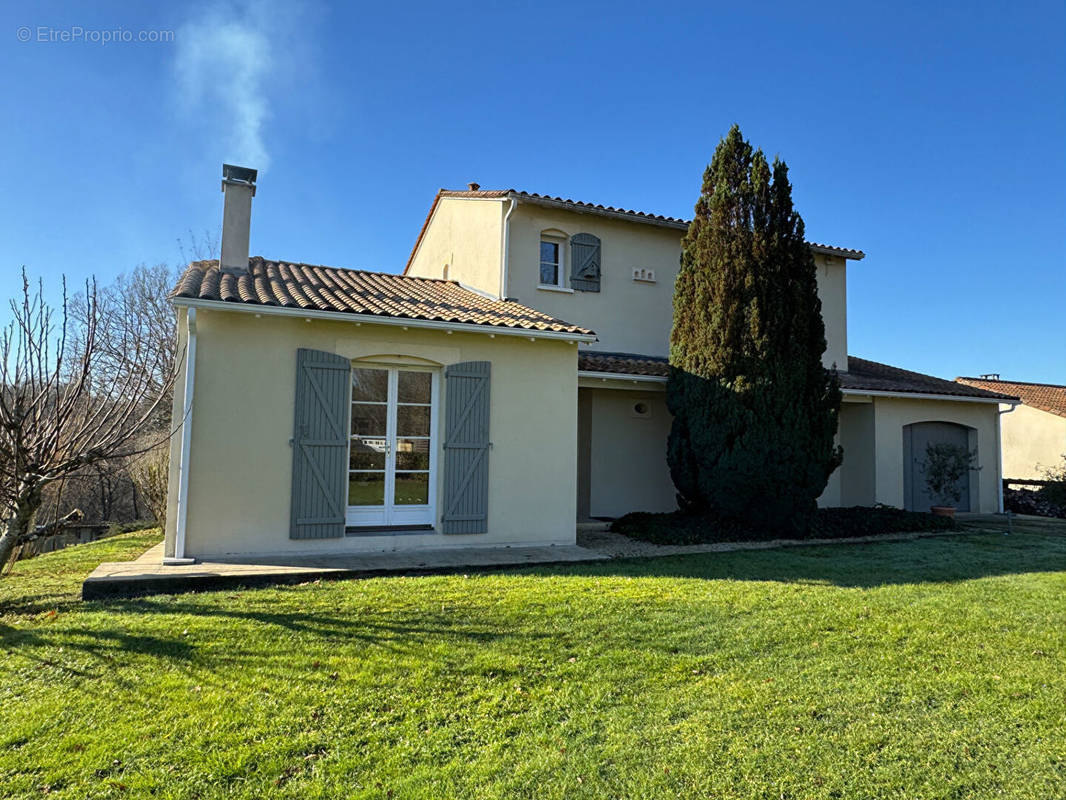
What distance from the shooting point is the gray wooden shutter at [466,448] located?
8.19 meters

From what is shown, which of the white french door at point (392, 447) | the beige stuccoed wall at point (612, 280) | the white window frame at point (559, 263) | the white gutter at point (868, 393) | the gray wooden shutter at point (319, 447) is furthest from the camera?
the white window frame at point (559, 263)

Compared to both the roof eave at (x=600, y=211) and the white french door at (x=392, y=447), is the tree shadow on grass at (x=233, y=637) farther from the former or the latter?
the roof eave at (x=600, y=211)

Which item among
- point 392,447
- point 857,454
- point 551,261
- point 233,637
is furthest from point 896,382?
point 233,637

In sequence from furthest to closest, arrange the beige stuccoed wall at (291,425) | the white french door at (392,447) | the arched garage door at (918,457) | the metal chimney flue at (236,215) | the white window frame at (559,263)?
1. the arched garage door at (918,457)
2. the white window frame at (559,263)
3. the metal chimney flue at (236,215)
4. the white french door at (392,447)
5. the beige stuccoed wall at (291,425)

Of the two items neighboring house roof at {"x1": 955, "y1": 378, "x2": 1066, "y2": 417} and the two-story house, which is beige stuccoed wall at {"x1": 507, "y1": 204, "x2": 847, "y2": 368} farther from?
neighboring house roof at {"x1": 955, "y1": 378, "x2": 1066, "y2": 417}

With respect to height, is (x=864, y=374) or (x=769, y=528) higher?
(x=864, y=374)

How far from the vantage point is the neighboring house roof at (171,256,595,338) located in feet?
24.6

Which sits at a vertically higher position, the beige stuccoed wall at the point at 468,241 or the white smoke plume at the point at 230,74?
the white smoke plume at the point at 230,74

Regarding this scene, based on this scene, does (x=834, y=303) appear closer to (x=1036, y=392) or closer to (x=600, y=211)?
(x=600, y=211)

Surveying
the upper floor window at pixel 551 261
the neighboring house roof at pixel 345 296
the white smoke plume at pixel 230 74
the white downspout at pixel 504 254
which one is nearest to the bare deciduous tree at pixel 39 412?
the neighboring house roof at pixel 345 296

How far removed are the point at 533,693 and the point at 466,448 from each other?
470 cm

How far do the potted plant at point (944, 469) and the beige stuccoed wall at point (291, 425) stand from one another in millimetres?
8847

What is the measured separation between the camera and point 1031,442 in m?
24.3

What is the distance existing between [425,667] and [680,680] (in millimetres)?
1723
